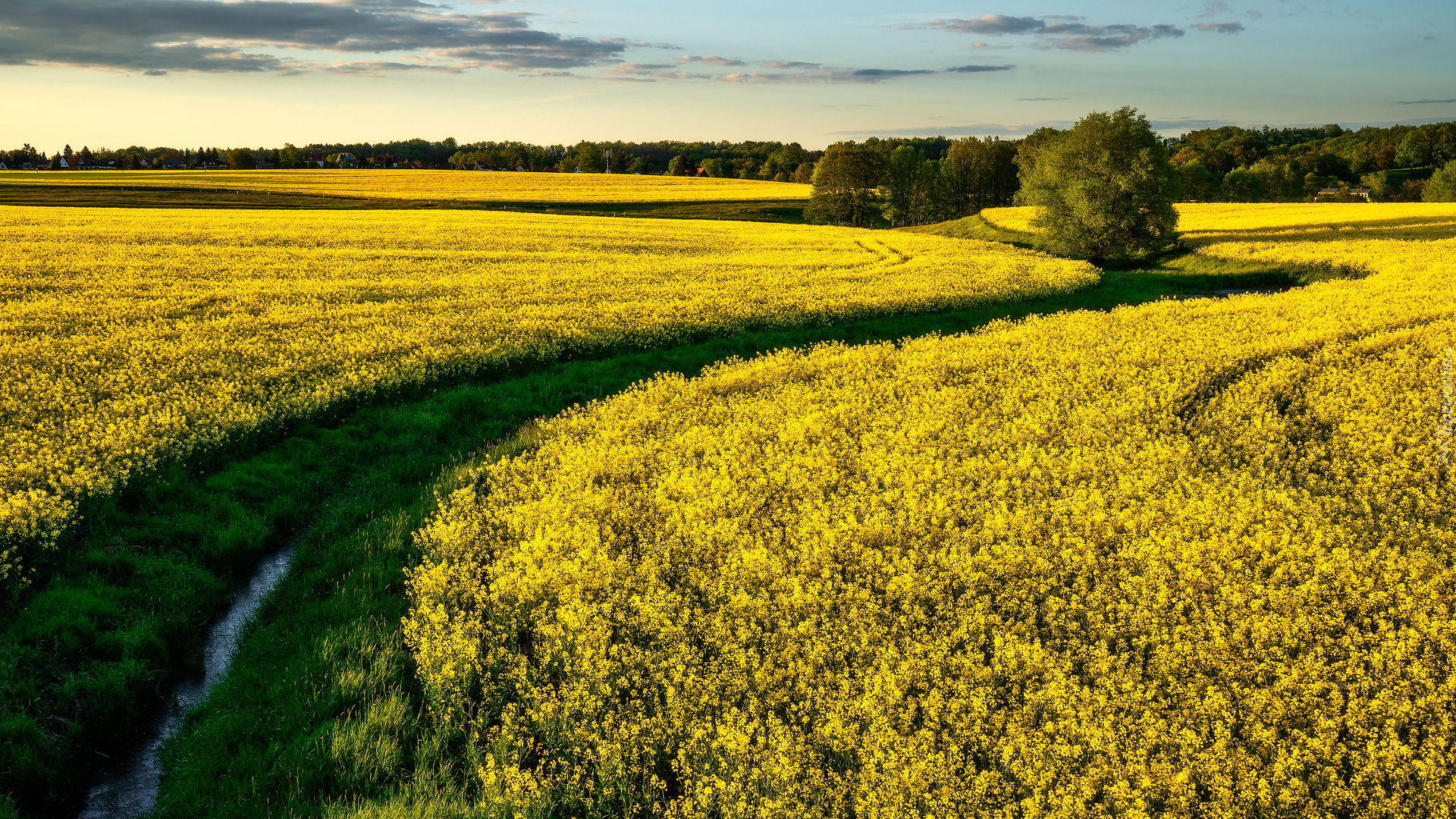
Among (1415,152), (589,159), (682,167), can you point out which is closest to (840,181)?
(589,159)

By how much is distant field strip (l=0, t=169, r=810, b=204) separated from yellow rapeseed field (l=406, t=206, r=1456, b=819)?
211ft

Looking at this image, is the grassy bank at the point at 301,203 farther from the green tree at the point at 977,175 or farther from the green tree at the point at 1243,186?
the green tree at the point at 1243,186

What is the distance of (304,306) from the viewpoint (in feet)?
65.2

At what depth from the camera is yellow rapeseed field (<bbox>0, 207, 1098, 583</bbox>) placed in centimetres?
1105

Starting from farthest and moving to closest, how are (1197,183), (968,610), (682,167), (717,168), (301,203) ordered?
(682,167) → (717,168) → (1197,183) → (301,203) → (968,610)

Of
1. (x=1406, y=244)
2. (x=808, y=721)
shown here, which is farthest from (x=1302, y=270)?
(x=808, y=721)

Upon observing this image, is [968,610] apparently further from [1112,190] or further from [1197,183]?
[1197,183]

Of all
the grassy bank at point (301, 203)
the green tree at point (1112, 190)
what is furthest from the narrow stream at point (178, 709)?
the grassy bank at point (301, 203)

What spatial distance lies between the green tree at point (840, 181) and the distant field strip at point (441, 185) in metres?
8.79

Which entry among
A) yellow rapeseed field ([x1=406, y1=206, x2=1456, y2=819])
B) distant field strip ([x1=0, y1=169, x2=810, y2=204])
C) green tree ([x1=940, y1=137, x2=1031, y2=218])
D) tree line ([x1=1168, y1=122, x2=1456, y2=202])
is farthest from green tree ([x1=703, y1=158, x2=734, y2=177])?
yellow rapeseed field ([x1=406, y1=206, x2=1456, y2=819])

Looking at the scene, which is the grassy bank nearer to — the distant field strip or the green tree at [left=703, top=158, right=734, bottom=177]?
the distant field strip

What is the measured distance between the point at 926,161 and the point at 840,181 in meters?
20.6

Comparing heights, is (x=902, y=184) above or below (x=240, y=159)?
below

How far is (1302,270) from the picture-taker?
1235 inches
